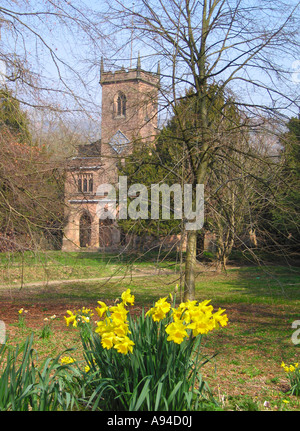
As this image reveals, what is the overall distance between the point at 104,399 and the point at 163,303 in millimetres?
768

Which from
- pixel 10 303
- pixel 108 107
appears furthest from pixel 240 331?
pixel 10 303

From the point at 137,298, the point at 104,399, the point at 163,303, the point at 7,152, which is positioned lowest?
the point at 137,298

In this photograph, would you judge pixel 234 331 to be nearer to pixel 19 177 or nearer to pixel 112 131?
pixel 112 131

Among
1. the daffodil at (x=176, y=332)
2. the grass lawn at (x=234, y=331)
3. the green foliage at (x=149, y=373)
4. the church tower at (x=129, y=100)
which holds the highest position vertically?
the church tower at (x=129, y=100)

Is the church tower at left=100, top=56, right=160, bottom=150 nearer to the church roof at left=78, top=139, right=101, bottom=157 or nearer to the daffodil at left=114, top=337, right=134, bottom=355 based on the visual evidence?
the church roof at left=78, top=139, right=101, bottom=157

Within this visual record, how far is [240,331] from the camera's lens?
7191 mm

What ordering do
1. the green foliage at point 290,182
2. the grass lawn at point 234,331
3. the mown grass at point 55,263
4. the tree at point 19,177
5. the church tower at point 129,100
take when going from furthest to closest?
1. the church tower at point 129,100
2. the green foliage at point 290,182
3. the mown grass at point 55,263
4. the tree at point 19,177
5. the grass lawn at point 234,331

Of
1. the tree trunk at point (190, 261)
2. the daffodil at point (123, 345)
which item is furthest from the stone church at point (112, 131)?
the daffodil at point (123, 345)

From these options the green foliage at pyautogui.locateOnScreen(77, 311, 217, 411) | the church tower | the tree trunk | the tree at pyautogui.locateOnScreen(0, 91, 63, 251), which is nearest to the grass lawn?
the tree trunk

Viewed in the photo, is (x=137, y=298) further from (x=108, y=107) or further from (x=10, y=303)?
(x=108, y=107)

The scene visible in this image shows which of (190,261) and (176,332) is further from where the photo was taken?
(190,261)

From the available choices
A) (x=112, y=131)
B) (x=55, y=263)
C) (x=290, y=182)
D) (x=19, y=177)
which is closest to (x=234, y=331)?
(x=55, y=263)

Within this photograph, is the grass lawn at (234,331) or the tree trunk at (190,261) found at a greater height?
the tree trunk at (190,261)

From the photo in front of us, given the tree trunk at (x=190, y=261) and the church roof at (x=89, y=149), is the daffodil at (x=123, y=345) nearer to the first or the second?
the tree trunk at (x=190, y=261)
